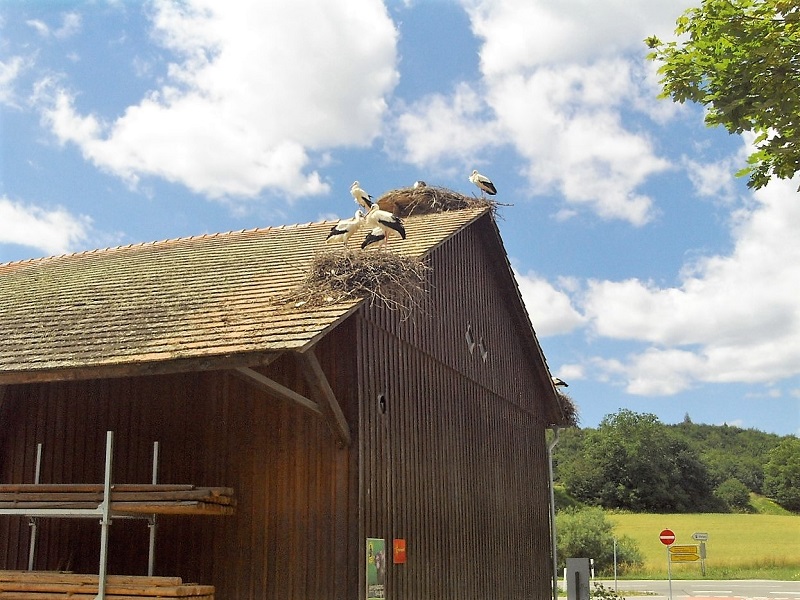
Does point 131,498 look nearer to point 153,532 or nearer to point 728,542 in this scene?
point 153,532

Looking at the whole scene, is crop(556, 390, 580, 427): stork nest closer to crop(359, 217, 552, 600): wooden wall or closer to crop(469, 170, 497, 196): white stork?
crop(359, 217, 552, 600): wooden wall

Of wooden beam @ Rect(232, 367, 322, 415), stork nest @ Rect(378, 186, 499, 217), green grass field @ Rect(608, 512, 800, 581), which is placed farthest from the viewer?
green grass field @ Rect(608, 512, 800, 581)

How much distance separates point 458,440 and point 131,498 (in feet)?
18.8

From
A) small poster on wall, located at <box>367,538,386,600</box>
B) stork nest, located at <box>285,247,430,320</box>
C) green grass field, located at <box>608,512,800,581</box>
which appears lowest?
green grass field, located at <box>608,512,800,581</box>

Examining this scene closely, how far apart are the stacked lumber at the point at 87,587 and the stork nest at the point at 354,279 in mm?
3193

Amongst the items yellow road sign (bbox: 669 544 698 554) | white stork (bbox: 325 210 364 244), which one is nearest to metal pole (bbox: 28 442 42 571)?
white stork (bbox: 325 210 364 244)

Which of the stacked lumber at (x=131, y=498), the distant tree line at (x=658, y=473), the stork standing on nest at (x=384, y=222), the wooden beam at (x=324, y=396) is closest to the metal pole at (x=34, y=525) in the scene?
the stacked lumber at (x=131, y=498)

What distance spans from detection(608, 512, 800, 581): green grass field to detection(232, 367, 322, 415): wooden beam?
1413 inches

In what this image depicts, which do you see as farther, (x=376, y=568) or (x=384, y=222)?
(x=384, y=222)

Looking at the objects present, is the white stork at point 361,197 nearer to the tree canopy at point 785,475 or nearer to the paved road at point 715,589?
the paved road at point 715,589

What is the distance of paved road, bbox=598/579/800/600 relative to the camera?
30.9 meters

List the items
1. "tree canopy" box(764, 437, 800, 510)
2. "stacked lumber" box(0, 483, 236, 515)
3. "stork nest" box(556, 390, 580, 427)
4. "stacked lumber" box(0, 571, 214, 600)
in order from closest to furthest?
1. "stacked lumber" box(0, 571, 214, 600)
2. "stacked lumber" box(0, 483, 236, 515)
3. "stork nest" box(556, 390, 580, 427)
4. "tree canopy" box(764, 437, 800, 510)

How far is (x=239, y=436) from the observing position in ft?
34.3

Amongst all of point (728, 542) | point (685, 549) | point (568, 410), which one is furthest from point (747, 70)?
point (728, 542)
